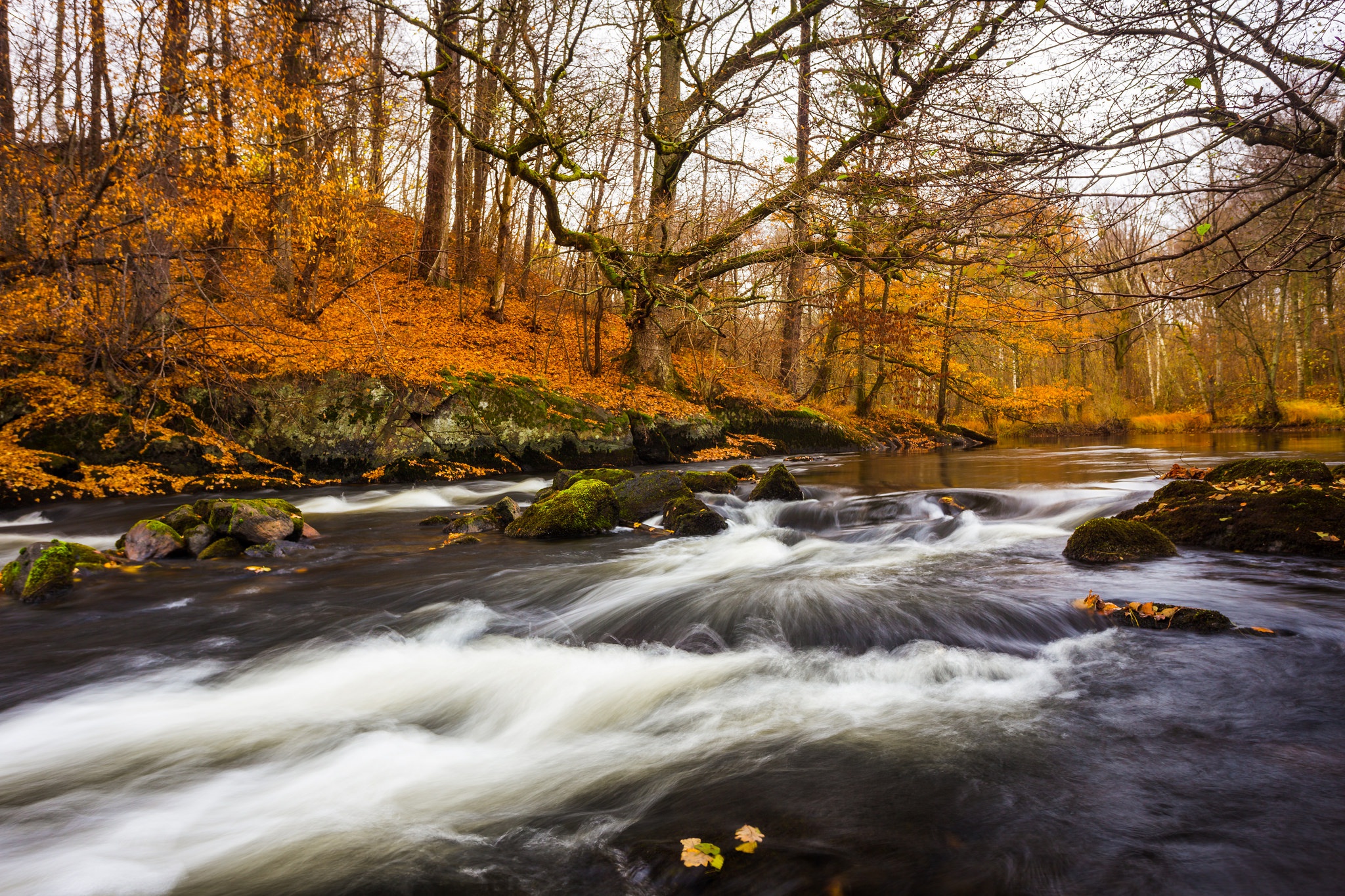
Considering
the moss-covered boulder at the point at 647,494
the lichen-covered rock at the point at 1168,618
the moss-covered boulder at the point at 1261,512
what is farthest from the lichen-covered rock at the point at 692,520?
the lichen-covered rock at the point at 1168,618

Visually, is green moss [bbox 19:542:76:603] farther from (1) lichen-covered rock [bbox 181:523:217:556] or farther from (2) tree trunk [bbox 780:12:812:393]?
(2) tree trunk [bbox 780:12:812:393]

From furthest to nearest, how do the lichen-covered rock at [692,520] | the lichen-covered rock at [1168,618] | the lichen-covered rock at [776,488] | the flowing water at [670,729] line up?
the lichen-covered rock at [776,488] < the lichen-covered rock at [692,520] < the lichen-covered rock at [1168,618] < the flowing water at [670,729]

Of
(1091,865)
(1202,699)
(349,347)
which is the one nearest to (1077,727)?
(1202,699)

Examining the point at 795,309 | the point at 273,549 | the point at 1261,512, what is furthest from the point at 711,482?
the point at 795,309

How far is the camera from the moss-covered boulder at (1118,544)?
20.7ft

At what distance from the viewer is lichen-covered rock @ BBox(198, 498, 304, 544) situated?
736cm

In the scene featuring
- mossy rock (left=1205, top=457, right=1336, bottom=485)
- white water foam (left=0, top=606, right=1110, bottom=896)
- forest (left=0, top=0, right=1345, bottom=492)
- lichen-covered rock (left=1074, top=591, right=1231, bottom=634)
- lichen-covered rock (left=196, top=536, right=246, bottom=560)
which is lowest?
white water foam (left=0, top=606, right=1110, bottom=896)

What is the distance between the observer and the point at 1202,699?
347cm

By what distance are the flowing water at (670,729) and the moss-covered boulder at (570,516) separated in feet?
3.95

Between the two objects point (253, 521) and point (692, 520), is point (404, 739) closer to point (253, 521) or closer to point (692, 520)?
point (253, 521)

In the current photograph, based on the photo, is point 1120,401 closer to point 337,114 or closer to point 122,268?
point 337,114

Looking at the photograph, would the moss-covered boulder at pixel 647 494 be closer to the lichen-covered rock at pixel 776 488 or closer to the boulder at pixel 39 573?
the lichen-covered rock at pixel 776 488

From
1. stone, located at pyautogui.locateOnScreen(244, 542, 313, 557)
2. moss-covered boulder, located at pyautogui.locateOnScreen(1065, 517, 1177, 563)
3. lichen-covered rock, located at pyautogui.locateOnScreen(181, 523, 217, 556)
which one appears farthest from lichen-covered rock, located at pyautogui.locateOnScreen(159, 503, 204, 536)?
moss-covered boulder, located at pyautogui.locateOnScreen(1065, 517, 1177, 563)

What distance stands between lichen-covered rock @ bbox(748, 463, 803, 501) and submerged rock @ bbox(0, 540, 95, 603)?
24.4 feet
